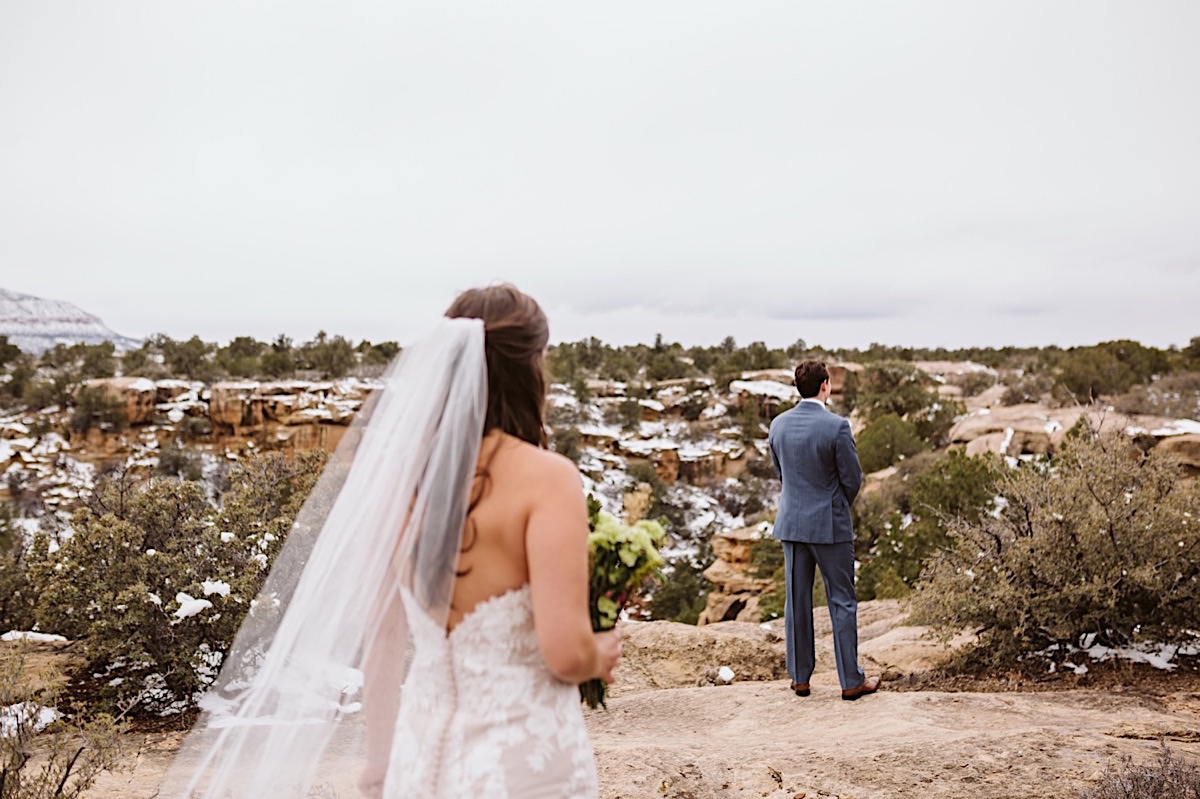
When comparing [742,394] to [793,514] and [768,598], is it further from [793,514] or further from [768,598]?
[793,514]

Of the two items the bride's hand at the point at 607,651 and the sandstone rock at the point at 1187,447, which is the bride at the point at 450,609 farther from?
the sandstone rock at the point at 1187,447

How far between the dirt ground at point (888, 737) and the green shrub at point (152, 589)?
57 cm

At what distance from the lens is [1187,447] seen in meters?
12.3

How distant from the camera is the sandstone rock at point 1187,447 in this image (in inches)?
479

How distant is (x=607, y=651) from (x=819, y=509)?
326 centimetres

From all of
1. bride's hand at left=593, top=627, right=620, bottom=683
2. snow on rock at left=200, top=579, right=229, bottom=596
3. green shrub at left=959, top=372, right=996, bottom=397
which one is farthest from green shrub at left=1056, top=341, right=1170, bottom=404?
bride's hand at left=593, top=627, right=620, bottom=683

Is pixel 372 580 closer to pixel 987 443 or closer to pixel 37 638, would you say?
pixel 37 638

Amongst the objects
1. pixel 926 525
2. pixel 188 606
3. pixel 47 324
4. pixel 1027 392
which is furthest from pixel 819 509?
pixel 47 324

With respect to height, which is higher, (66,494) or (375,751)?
(375,751)

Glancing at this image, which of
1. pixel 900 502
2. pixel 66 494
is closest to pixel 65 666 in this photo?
pixel 900 502

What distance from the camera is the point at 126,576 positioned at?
5.48 metres

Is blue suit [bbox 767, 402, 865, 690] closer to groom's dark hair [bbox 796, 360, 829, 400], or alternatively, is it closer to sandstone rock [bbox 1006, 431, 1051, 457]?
groom's dark hair [bbox 796, 360, 829, 400]

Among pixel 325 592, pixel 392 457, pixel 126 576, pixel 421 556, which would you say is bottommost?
pixel 126 576

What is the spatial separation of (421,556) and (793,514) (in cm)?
346
